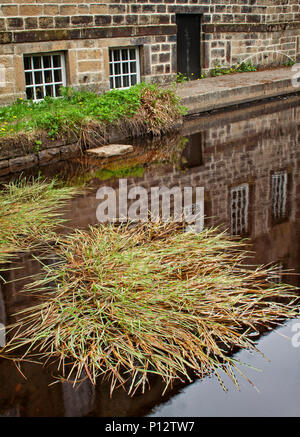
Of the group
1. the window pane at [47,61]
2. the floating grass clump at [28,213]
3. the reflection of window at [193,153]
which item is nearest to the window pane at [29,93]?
the window pane at [47,61]

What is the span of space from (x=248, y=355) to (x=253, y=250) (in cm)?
156

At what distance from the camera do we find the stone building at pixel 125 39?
32.5 feet

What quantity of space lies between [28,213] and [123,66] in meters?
7.91

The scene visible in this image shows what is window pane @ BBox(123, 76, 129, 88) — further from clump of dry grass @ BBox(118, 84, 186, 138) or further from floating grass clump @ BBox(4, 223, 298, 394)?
floating grass clump @ BBox(4, 223, 298, 394)

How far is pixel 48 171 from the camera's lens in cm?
742

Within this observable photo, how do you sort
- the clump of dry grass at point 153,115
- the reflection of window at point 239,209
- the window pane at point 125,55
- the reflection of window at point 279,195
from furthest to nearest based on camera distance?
1. the window pane at point 125,55
2. the clump of dry grass at point 153,115
3. the reflection of window at point 279,195
4. the reflection of window at point 239,209

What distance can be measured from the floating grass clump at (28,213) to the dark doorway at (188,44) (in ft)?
26.9

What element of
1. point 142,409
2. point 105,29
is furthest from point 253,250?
point 105,29

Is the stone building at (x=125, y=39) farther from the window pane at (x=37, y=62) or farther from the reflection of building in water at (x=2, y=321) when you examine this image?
the reflection of building in water at (x=2, y=321)

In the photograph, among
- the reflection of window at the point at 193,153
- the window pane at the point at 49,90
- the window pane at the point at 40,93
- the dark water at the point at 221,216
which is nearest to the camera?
the dark water at the point at 221,216

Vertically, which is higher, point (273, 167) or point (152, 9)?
point (152, 9)

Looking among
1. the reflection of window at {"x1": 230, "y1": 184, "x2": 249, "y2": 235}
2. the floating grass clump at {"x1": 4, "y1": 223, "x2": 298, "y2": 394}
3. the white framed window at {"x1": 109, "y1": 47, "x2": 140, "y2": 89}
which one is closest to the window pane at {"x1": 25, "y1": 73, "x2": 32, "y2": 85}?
the white framed window at {"x1": 109, "y1": 47, "x2": 140, "y2": 89}

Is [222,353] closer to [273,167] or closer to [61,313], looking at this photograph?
[61,313]

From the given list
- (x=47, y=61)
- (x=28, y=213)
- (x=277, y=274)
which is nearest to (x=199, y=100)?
(x=47, y=61)
